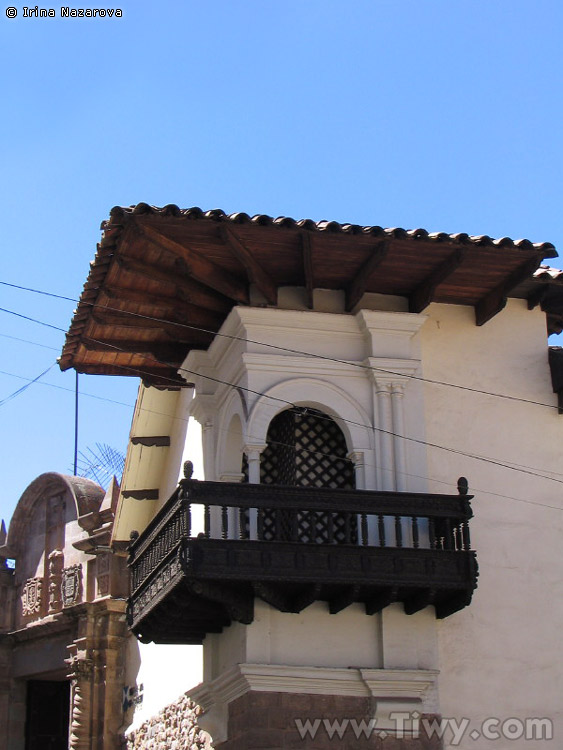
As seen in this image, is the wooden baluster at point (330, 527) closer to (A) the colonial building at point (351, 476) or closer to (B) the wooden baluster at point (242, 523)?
(A) the colonial building at point (351, 476)

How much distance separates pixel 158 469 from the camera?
16.5m

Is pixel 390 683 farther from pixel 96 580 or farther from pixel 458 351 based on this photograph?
pixel 96 580

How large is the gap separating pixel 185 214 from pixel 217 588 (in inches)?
128

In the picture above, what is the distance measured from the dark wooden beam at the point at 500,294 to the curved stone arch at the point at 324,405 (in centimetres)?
170

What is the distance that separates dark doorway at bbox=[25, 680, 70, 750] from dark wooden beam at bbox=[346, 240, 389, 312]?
9.89 metres

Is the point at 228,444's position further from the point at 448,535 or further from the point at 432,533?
the point at 448,535

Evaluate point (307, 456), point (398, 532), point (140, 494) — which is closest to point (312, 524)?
point (398, 532)

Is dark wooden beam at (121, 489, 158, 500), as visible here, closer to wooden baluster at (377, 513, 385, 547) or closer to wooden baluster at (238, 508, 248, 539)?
wooden baluster at (238, 508, 248, 539)

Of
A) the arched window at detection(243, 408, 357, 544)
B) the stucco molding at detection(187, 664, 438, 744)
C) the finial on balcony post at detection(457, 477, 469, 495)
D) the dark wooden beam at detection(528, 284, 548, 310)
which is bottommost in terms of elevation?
the stucco molding at detection(187, 664, 438, 744)

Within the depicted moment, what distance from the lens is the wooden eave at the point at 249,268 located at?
11.2 meters

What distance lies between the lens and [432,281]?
39.2 feet

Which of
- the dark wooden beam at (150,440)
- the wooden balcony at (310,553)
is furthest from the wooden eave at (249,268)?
the dark wooden beam at (150,440)

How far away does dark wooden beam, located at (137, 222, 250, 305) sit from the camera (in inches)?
445

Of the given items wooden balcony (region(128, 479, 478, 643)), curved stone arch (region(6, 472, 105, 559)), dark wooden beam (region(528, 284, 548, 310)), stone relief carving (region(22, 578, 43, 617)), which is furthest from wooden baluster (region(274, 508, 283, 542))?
stone relief carving (region(22, 578, 43, 617))
